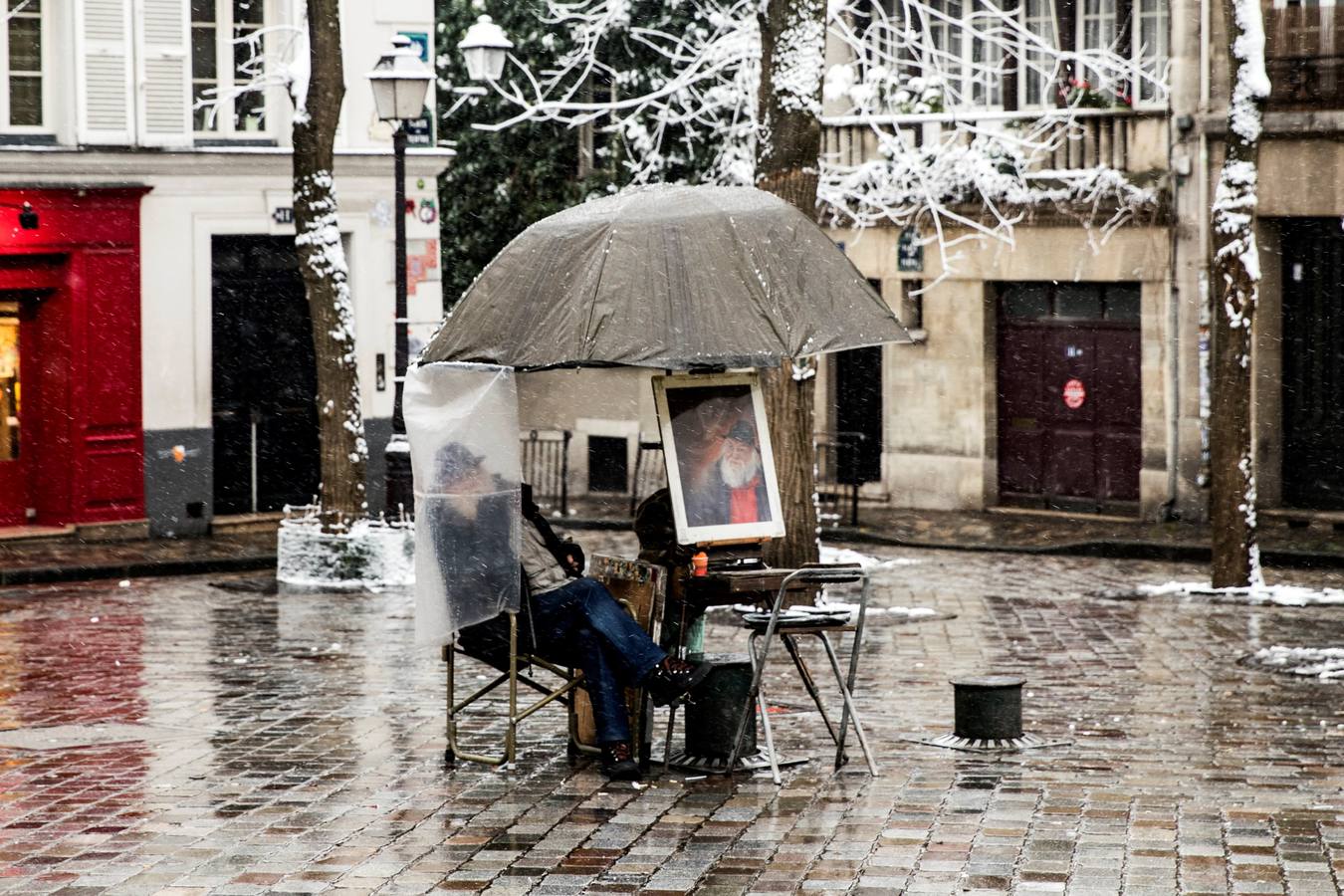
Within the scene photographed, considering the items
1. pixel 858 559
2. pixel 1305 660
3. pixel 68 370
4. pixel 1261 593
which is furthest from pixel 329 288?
pixel 1305 660

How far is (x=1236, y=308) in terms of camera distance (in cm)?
1797

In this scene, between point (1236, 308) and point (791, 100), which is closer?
point (791, 100)

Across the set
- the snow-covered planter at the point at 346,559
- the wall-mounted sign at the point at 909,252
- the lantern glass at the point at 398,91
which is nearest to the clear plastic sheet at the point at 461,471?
the snow-covered planter at the point at 346,559

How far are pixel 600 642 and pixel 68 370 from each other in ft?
44.6

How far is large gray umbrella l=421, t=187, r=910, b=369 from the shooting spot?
380 inches

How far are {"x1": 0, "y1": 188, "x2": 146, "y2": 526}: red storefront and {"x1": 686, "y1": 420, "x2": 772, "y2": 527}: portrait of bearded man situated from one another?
526 inches

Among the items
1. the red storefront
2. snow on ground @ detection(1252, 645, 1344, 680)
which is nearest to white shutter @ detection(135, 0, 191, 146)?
the red storefront

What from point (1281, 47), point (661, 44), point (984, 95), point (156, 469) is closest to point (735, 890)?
point (156, 469)

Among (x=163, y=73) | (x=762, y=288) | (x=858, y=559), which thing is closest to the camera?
(x=762, y=288)

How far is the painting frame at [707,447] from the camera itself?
1013 cm

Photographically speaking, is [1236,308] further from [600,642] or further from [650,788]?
[650,788]

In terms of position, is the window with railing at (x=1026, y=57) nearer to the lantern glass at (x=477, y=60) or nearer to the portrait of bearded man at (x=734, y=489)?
the lantern glass at (x=477, y=60)

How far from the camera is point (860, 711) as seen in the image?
38.9ft

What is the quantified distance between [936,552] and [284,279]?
764 centimetres
